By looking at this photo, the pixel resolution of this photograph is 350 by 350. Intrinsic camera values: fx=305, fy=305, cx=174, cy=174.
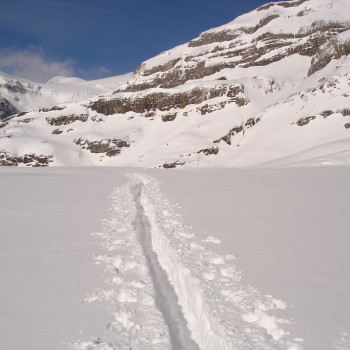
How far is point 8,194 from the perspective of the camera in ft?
46.7

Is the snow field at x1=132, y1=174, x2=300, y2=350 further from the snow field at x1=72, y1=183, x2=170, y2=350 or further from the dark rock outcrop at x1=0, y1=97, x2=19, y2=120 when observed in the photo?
the dark rock outcrop at x1=0, y1=97, x2=19, y2=120

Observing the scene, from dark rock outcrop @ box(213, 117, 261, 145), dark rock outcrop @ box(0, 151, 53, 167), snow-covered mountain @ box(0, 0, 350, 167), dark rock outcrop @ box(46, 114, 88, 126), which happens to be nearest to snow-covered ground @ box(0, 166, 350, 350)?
snow-covered mountain @ box(0, 0, 350, 167)

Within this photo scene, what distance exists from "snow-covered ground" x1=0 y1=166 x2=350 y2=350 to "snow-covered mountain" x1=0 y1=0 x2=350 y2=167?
37.7 m

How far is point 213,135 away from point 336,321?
6329 cm

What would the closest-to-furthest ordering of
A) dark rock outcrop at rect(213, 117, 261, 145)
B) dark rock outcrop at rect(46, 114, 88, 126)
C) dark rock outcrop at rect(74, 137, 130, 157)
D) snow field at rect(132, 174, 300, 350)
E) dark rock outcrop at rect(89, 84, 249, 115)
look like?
snow field at rect(132, 174, 300, 350) < dark rock outcrop at rect(213, 117, 261, 145) < dark rock outcrop at rect(89, 84, 249, 115) < dark rock outcrop at rect(74, 137, 130, 157) < dark rock outcrop at rect(46, 114, 88, 126)

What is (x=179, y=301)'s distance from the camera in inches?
205

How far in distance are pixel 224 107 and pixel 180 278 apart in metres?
71.9

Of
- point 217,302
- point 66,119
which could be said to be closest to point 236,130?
point 66,119

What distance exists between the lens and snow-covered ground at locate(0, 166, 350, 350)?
3822 mm

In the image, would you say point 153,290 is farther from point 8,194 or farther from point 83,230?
point 8,194

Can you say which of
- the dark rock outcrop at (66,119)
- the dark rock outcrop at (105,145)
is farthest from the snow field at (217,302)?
the dark rock outcrop at (66,119)

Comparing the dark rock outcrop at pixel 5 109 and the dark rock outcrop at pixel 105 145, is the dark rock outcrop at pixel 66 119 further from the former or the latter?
the dark rock outcrop at pixel 5 109

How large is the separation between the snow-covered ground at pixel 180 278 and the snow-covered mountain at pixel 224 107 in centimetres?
3765

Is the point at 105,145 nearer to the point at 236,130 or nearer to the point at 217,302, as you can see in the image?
the point at 236,130
